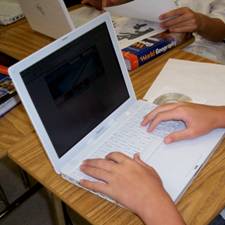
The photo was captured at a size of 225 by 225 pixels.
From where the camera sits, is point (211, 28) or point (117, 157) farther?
point (211, 28)

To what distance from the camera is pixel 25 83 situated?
2.32ft

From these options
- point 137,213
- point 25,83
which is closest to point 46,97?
point 25,83

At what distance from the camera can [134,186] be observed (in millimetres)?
712

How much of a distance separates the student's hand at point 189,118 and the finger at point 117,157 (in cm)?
12

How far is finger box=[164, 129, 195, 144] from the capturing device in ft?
2.70

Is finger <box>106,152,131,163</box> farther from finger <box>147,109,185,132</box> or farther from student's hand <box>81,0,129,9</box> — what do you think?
student's hand <box>81,0,129,9</box>

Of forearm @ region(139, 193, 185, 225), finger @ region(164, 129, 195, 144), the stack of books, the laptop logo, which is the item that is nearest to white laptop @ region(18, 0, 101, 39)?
the laptop logo

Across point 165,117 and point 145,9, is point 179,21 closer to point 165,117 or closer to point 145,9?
point 145,9

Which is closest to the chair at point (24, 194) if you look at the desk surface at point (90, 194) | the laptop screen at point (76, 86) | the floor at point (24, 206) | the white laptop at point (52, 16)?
the floor at point (24, 206)

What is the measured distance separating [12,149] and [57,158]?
0.65 feet

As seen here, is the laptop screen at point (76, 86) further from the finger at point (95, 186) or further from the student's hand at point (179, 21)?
the student's hand at point (179, 21)

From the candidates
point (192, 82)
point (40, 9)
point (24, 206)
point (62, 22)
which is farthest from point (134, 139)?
point (24, 206)

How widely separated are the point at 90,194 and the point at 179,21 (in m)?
0.82

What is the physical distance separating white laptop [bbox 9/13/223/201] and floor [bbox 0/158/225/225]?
2.87 ft
